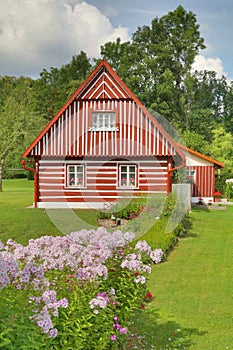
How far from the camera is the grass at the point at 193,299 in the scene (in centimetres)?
663

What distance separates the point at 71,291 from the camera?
17.0 ft

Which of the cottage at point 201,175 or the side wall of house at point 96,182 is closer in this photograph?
the side wall of house at point 96,182

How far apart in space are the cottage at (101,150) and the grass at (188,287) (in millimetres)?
3621

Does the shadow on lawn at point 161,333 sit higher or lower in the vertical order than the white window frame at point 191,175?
lower

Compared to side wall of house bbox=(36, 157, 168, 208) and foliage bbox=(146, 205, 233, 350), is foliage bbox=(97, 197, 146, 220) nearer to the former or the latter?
side wall of house bbox=(36, 157, 168, 208)

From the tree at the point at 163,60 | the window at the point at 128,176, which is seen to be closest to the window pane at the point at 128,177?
the window at the point at 128,176

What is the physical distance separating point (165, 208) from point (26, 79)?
66161 mm

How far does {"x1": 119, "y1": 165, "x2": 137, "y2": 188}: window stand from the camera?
22.3 m

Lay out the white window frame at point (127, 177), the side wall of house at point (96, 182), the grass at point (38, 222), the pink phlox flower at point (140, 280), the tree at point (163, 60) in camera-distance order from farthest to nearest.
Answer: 1. the tree at point (163, 60)
2. the white window frame at point (127, 177)
3. the side wall of house at point (96, 182)
4. the grass at point (38, 222)
5. the pink phlox flower at point (140, 280)

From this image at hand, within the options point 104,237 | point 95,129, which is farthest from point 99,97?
point 104,237

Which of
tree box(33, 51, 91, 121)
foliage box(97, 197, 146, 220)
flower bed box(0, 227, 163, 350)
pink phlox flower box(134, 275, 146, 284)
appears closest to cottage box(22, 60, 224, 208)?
foliage box(97, 197, 146, 220)

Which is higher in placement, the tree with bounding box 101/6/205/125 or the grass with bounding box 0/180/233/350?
the tree with bounding box 101/6/205/125

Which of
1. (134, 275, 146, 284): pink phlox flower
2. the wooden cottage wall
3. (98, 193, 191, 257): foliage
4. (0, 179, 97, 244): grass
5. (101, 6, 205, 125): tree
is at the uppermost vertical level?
(101, 6, 205, 125): tree

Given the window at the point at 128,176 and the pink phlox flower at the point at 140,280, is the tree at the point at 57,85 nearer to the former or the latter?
the window at the point at 128,176
